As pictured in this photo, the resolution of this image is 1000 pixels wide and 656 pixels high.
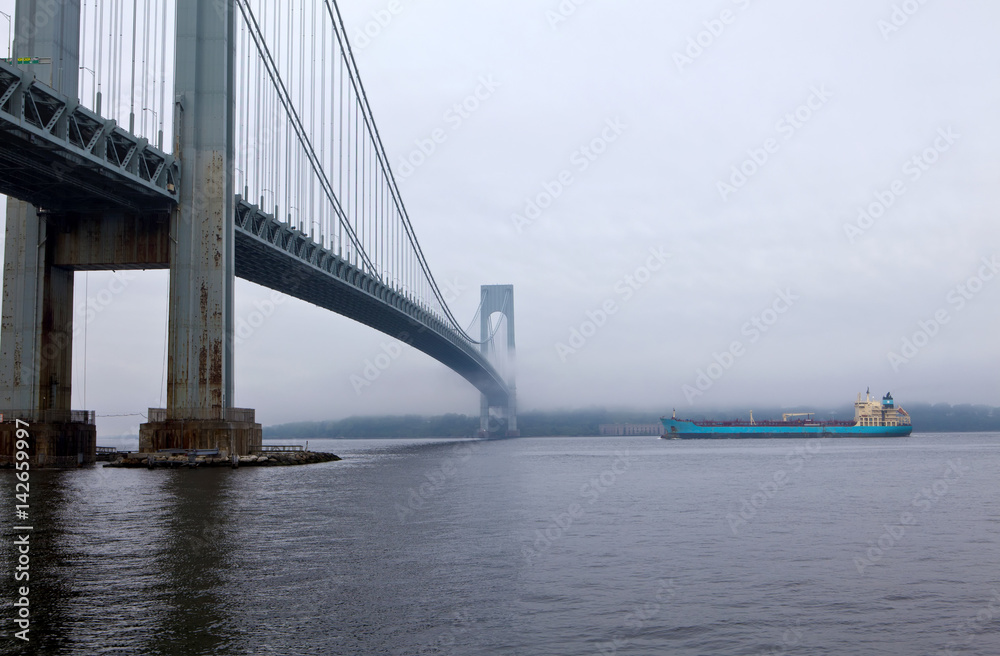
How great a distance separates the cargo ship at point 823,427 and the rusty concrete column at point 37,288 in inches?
3733

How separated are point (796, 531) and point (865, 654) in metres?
9.48

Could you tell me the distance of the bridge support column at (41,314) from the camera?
37438 millimetres

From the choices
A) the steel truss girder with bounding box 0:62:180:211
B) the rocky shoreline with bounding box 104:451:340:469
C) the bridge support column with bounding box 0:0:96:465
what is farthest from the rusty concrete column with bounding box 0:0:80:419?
the rocky shoreline with bounding box 104:451:340:469

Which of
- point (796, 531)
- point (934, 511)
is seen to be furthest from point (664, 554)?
point (934, 511)

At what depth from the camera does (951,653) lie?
29.3 ft

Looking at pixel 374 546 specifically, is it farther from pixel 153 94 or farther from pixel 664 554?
pixel 153 94

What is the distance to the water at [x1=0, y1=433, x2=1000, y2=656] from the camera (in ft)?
30.3
